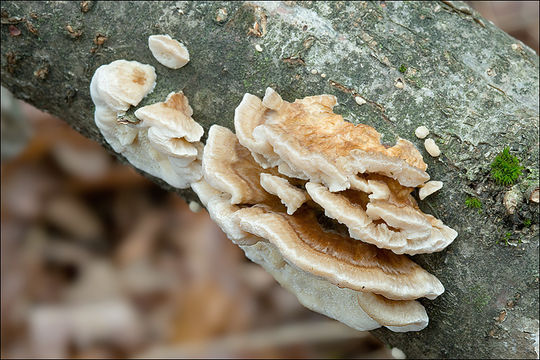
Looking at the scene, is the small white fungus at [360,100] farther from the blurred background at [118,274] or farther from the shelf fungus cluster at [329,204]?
the blurred background at [118,274]

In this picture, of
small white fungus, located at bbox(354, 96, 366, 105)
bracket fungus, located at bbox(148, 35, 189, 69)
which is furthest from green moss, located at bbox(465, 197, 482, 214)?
bracket fungus, located at bbox(148, 35, 189, 69)

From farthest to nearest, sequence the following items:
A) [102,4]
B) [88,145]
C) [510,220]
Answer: [88,145], [102,4], [510,220]

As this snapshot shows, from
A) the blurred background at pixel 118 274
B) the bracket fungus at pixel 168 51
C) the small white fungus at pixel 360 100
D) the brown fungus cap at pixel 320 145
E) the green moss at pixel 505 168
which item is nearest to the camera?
the brown fungus cap at pixel 320 145

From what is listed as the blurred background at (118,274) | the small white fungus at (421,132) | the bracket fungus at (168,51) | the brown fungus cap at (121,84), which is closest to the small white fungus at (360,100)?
the small white fungus at (421,132)

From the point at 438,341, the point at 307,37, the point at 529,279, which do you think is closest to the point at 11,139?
the point at 307,37

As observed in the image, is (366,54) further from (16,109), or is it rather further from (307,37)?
(16,109)

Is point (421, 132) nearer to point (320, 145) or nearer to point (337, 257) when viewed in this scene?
point (320, 145)

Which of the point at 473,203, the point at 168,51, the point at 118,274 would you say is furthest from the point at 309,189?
the point at 118,274
